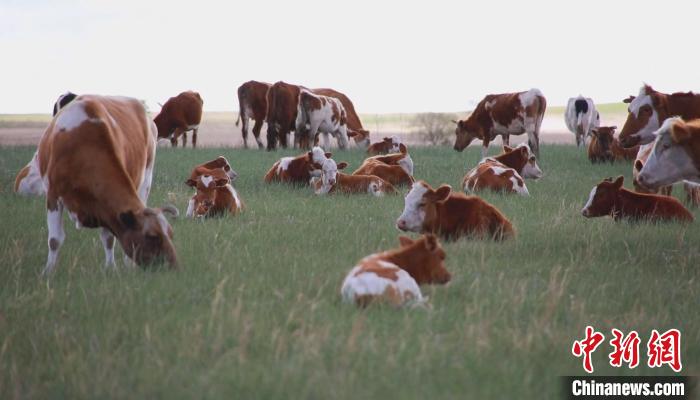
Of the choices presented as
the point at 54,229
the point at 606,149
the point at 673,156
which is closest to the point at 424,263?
the point at 54,229

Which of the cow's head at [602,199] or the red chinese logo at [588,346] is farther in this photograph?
the cow's head at [602,199]

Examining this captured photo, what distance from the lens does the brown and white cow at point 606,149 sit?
901 inches

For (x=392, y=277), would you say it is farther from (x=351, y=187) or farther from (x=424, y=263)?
(x=351, y=187)

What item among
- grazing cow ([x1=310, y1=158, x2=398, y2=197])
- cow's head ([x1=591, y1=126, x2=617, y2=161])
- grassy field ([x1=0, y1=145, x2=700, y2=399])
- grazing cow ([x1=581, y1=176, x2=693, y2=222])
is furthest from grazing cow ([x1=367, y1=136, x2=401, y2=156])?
grassy field ([x1=0, y1=145, x2=700, y2=399])

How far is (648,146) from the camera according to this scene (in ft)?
46.8

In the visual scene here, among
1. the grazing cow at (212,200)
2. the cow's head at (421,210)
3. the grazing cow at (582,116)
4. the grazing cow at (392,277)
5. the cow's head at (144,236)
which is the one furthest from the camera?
the grazing cow at (582,116)

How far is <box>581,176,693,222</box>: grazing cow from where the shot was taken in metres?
10.7

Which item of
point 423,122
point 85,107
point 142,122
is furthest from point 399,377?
point 423,122

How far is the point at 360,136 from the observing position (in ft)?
111

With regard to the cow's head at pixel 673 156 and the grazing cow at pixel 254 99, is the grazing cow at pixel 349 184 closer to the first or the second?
the cow's head at pixel 673 156

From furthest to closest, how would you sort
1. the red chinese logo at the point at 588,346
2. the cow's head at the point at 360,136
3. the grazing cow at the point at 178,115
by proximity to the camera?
1. the cow's head at the point at 360,136
2. the grazing cow at the point at 178,115
3. the red chinese logo at the point at 588,346

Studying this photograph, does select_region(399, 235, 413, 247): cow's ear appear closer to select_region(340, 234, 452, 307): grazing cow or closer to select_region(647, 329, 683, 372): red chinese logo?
select_region(340, 234, 452, 307): grazing cow

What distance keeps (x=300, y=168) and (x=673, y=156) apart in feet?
26.0

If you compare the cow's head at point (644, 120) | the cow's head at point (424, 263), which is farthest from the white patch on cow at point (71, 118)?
the cow's head at point (644, 120)
